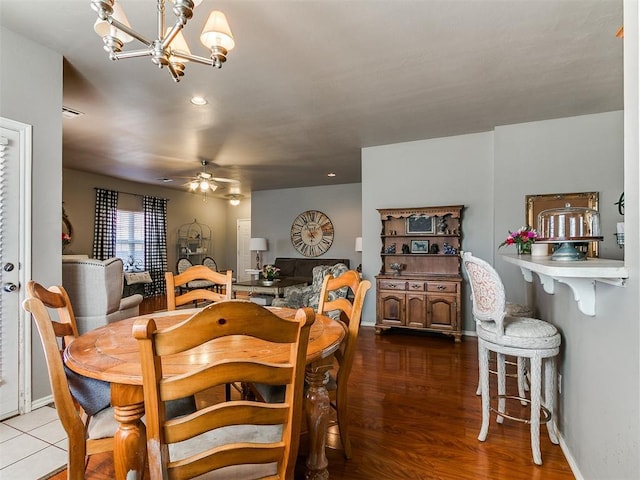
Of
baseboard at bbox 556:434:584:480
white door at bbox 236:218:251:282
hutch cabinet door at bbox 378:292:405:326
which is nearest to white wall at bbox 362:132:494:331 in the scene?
hutch cabinet door at bbox 378:292:405:326

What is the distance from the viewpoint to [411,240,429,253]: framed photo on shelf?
4947 millimetres

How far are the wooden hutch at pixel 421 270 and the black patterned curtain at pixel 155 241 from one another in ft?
18.9

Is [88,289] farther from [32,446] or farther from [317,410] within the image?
[317,410]

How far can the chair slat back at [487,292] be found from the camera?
2.03m

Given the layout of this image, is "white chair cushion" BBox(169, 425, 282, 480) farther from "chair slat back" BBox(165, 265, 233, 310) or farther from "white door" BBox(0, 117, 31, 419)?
"white door" BBox(0, 117, 31, 419)

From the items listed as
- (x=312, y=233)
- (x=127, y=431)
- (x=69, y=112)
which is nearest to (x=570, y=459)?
(x=127, y=431)

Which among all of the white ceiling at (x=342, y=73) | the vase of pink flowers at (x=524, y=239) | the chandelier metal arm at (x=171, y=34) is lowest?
the vase of pink flowers at (x=524, y=239)

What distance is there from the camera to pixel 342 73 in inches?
115

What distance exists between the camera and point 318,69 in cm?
286

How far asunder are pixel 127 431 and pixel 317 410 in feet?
2.43

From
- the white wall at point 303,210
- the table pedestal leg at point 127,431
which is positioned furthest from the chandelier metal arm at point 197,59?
the white wall at point 303,210

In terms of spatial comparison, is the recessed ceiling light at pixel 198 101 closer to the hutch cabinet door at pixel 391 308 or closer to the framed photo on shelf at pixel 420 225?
the framed photo on shelf at pixel 420 225

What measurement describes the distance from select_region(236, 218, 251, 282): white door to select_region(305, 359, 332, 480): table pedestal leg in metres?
9.24

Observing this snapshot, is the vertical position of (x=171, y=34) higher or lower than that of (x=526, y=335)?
higher
